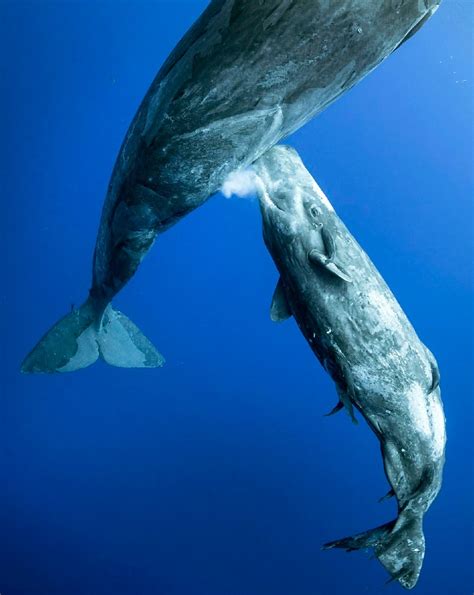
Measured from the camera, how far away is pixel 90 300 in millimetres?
4977

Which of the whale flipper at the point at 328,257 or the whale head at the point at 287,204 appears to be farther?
the whale head at the point at 287,204

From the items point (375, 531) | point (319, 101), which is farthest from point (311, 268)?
point (375, 531)

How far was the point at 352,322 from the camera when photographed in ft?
11.0

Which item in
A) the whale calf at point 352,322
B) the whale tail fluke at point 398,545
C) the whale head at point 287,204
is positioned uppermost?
the whale head at point 287,204

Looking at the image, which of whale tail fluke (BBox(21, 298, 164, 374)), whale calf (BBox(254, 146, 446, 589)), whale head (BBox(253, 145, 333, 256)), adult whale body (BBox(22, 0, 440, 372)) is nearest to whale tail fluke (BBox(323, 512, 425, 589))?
whale calf (BBox(254, 146, 446, 589))

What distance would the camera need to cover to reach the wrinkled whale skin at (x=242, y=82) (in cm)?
251

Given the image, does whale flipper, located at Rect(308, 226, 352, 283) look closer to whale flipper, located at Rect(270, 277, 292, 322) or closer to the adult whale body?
whale flipper, located at Rect(270, 277, 292, 322)

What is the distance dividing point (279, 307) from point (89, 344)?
7.28 ft

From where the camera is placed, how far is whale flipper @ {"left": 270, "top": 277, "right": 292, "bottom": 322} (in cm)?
370

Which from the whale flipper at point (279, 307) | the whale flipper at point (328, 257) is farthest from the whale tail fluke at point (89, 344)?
the whale flipper at point (328, 257)

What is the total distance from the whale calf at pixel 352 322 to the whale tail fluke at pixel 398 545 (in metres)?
0.37

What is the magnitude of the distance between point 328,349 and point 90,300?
Answer: 2372 mm

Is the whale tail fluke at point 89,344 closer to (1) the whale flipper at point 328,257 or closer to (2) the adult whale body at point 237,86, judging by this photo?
(2) the adult whale body at point 237,86

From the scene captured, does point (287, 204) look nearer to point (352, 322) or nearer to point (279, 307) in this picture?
point (279, 307)
